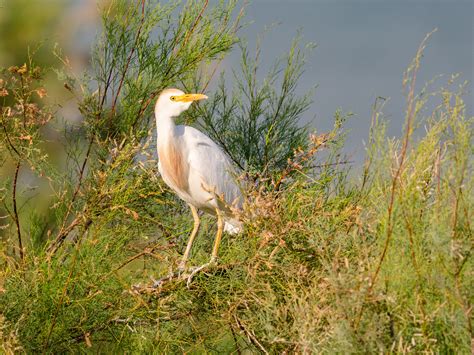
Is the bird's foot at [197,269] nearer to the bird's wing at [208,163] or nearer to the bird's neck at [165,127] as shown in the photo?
the bird's wing at [208,163]

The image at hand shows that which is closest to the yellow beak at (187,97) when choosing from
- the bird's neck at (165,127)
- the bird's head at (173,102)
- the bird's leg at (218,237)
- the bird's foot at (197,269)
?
the bird's head at (173,102)

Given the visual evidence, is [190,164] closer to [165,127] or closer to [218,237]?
[165,127]

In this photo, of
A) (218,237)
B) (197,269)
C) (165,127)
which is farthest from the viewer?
(165,127)

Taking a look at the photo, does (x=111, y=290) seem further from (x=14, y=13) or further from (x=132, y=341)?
(x=14, y=13)

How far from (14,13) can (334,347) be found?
460 cm

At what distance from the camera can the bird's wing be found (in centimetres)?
379

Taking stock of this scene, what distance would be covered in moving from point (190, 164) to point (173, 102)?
0.28m

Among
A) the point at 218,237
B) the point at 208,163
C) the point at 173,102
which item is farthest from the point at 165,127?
the point at 218,237

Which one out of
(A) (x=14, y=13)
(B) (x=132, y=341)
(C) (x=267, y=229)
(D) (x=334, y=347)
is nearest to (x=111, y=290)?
(B) (x=132, y=341)

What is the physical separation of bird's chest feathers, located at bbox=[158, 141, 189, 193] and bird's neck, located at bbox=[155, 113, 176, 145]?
0.02m

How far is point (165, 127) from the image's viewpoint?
149 inches

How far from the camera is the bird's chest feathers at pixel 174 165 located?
3799mm

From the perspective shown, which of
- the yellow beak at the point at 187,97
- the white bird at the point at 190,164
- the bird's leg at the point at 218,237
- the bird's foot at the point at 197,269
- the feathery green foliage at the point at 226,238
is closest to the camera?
the feathery green foliage at the point at 226,238

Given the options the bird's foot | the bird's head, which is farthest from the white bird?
the bird's foot
